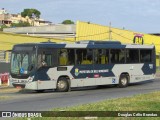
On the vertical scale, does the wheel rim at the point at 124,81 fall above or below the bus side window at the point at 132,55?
below

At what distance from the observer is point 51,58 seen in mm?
22109

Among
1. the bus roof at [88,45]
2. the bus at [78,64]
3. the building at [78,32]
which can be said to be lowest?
the bus at [78,64]

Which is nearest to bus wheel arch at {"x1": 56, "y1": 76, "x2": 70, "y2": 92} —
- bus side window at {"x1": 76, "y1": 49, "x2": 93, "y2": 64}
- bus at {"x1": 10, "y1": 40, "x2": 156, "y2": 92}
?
bus at {"x1": 10, "y1": 40, "x2": 156, "y2": 92}

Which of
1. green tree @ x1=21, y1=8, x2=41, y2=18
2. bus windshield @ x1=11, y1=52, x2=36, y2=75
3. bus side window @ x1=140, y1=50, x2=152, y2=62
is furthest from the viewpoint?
green tree @ x1=21, y1=8, x2=41, y2=18

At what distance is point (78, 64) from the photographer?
23.5 m

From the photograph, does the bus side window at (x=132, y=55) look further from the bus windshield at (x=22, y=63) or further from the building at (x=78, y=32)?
the building at (x=78, y=32)

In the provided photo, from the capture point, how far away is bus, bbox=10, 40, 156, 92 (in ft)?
71.1

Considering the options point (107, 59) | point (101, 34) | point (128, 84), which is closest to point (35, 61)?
point (107, 59)

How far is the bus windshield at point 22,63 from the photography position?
2158cm

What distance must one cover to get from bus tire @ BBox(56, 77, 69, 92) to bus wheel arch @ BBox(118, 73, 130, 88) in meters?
4.49

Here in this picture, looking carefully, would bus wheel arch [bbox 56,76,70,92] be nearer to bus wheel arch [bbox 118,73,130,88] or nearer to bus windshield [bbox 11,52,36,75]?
bus windshield [bbox 11,52,36,75]

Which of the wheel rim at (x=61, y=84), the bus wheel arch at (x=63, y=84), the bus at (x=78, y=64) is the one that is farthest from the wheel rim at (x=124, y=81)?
the wheel rim at (x=61, y=84)

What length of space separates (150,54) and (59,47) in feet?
27.1

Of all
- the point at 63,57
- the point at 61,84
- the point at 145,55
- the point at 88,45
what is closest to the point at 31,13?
the point at 145,55
